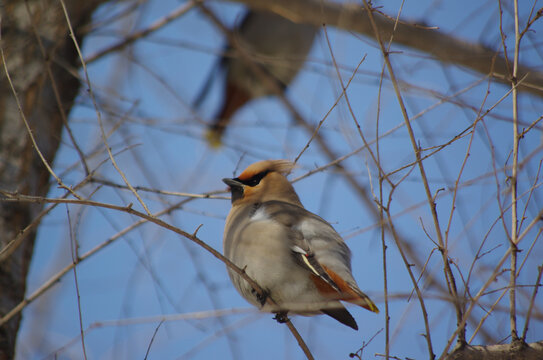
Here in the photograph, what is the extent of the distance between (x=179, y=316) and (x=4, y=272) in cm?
106

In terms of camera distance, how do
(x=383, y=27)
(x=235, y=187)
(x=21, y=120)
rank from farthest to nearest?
(x=383, y=27), (x=235, y=187), (x=21, y=120)

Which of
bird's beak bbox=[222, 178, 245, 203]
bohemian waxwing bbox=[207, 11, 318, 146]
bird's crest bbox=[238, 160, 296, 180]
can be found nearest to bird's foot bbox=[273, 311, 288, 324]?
bird's beak bbox=[222, 178, 245, 203]

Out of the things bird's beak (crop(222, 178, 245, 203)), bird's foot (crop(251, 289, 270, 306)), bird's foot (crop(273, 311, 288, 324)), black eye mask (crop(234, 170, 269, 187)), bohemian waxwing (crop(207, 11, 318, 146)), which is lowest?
bird's foot (crop(273, 311, 288, 324))

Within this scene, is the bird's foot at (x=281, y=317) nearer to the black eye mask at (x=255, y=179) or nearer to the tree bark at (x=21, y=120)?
the black eye mask at (x=255, y=179)

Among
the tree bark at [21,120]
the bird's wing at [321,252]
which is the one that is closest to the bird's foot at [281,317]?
the bird's wing at [321,252]

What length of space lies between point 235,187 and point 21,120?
1.28 meters

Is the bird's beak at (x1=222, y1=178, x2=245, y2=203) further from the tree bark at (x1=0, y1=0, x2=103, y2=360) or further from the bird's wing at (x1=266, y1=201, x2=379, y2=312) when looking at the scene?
the tree bark at (x1=0, y1=0, x2=103, y2=360)

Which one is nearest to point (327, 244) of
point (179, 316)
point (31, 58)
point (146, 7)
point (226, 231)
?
point (226, 231)

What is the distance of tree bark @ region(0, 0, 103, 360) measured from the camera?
2832mm

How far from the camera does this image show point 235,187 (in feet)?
11.8

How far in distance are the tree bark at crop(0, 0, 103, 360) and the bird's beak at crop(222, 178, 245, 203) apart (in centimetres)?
101

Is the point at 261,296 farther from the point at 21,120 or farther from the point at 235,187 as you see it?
the point at 21,120

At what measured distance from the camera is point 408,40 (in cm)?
427

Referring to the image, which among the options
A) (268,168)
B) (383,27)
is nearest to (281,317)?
(268,168)
